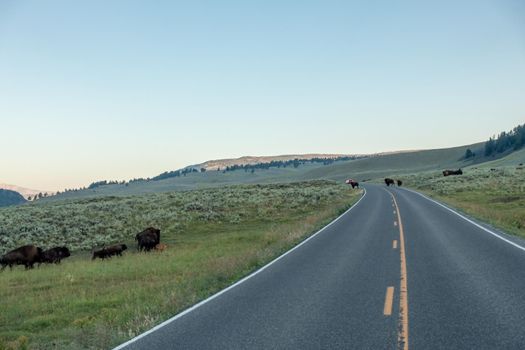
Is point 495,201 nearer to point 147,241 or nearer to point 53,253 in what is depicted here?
point 147,241

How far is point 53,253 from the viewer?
24.5m

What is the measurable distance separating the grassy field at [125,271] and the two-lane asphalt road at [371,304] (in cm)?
123

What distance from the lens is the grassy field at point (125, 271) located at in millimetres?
10125

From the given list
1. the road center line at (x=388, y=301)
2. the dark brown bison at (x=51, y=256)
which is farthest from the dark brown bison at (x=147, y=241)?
the road center line at (x=388, y=301)

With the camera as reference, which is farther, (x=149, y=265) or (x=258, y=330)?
(x=149, y=265)

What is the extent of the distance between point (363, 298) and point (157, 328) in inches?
162

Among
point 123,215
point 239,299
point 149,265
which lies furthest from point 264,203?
point 239,299

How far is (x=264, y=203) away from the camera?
147 feet

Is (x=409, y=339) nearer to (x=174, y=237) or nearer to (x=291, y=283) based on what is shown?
(x=291, y=283)

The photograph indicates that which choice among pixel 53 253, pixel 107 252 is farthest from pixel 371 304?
pixel 53 253

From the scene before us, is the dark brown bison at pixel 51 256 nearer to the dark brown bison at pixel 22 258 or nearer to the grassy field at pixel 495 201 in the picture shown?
the dark brown bison at pixel 22 258

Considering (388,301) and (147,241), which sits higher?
(388,301)

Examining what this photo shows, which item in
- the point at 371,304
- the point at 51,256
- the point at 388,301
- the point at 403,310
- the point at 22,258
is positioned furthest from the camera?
the point at 51,256

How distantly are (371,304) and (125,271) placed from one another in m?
12.4
